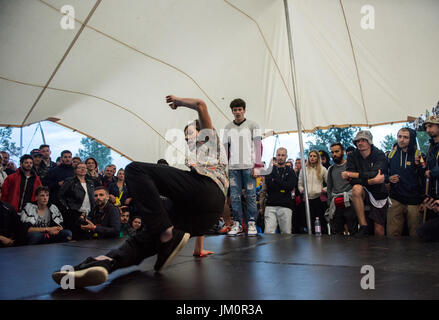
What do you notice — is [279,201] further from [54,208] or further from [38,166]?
[38,166]

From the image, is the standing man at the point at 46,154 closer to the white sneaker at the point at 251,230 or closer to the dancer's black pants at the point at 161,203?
the white sneaker at the point at 251,230

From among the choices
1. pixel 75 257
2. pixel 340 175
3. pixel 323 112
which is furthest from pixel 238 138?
pixel 323 112

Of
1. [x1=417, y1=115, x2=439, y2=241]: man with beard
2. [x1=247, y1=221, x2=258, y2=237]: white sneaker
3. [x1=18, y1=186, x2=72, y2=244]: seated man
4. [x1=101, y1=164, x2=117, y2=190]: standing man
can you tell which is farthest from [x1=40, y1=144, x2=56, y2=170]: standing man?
[x1=417, y1=115, x2=439, y2=241]: man with beard

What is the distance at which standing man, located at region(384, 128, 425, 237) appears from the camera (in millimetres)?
4363

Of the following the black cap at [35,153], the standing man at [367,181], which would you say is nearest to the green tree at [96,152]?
the black cap at [35,153]

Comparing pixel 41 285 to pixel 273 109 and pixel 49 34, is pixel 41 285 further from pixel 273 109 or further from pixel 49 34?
pixel 273 109

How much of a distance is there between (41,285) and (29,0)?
4319 mm

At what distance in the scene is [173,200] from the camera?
2172mm

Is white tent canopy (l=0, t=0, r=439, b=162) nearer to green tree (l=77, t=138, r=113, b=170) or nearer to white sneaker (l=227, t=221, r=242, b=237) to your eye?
white sneaker (l=227, t=221, r=242, b=237)

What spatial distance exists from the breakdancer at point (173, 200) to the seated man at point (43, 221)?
299 centimetres

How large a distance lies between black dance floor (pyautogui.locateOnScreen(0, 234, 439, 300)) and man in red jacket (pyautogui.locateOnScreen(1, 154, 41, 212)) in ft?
5.99

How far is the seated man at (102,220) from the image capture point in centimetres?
475

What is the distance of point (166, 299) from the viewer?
148 centimetres
